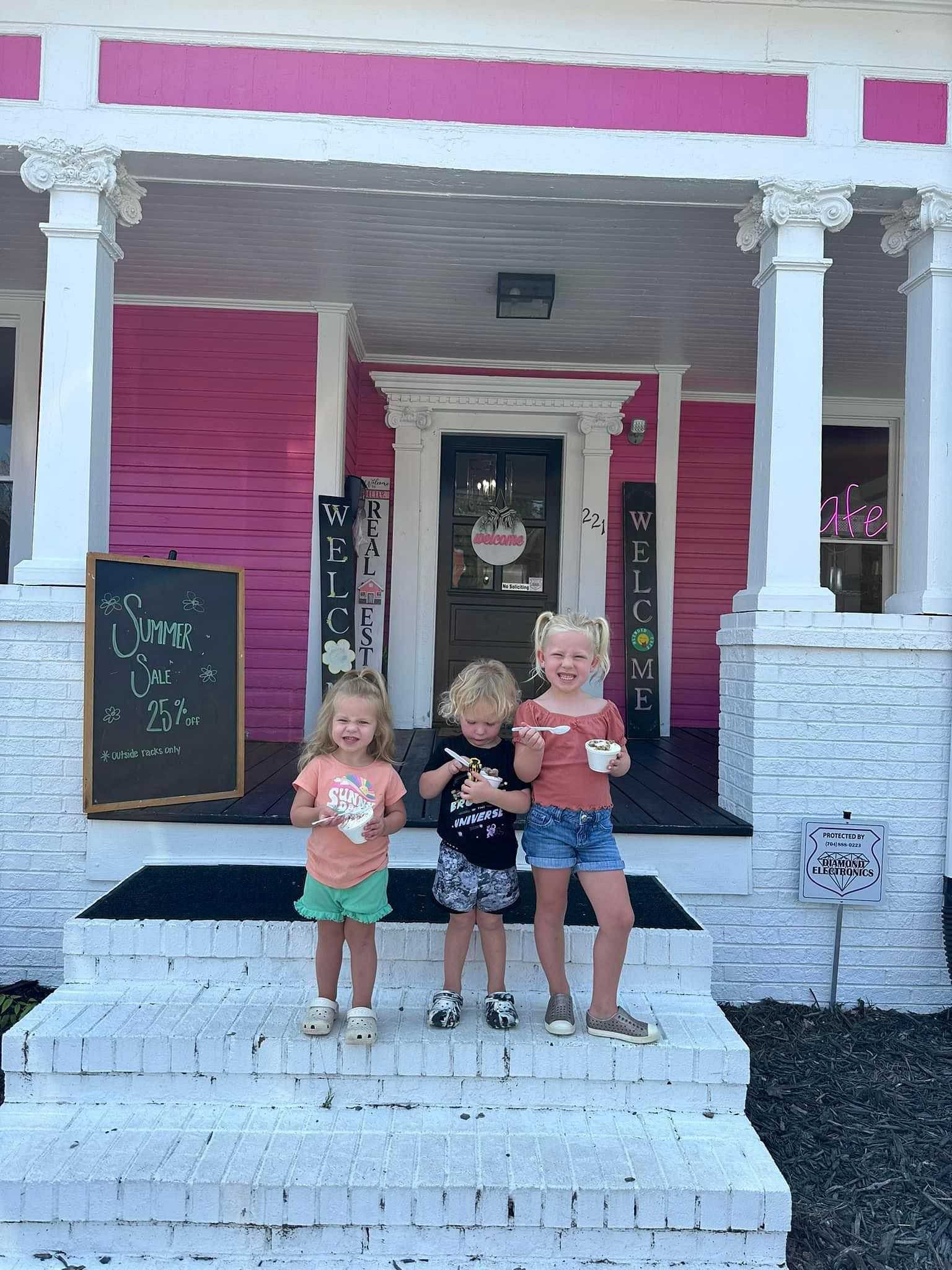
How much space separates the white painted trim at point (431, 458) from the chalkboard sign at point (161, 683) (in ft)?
7.11

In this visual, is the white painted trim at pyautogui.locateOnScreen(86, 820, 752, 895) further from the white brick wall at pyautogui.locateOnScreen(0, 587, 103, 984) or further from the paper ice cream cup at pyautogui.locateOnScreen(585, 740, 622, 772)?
the paper ice cream cup at pyautogui.locateOnScreen(585, 740, 622, 772)

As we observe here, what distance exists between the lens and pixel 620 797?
154 inches

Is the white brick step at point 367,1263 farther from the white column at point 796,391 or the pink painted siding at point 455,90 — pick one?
the pink painted siding at point 455,90

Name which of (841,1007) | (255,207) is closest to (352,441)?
(255,207)

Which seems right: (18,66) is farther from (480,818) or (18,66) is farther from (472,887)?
(472,887)

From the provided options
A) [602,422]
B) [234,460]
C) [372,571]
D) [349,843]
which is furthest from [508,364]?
[349,843]

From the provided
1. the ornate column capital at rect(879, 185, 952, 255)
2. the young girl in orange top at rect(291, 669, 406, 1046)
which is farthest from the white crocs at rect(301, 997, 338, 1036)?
the ornate column capital at rect(879, 185, 952, 255)

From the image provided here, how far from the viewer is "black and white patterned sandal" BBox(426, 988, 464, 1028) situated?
7.98 ft

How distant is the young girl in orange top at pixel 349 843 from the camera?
92.8 inches

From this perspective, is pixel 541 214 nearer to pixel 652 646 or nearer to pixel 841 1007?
A: pixel 652 646

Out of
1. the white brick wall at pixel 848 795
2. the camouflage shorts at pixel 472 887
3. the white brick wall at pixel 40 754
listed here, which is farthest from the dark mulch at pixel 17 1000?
the white brick wall at pixel 848 795

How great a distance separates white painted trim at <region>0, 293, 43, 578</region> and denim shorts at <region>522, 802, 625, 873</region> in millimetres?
4103

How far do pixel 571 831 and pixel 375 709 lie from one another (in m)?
0.60

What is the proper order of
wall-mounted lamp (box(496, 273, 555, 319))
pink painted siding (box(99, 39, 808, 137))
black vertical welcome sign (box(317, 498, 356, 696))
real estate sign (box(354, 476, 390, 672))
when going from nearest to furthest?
pink painted siding (box(99, 39, 808, 137)) → wall-mounted lamp (box(496, 273, 555, 319)) → black vertical welcome sign (box(317, 498, 356, 696)) → real estate sign (box(354, 476, 390, 672))
